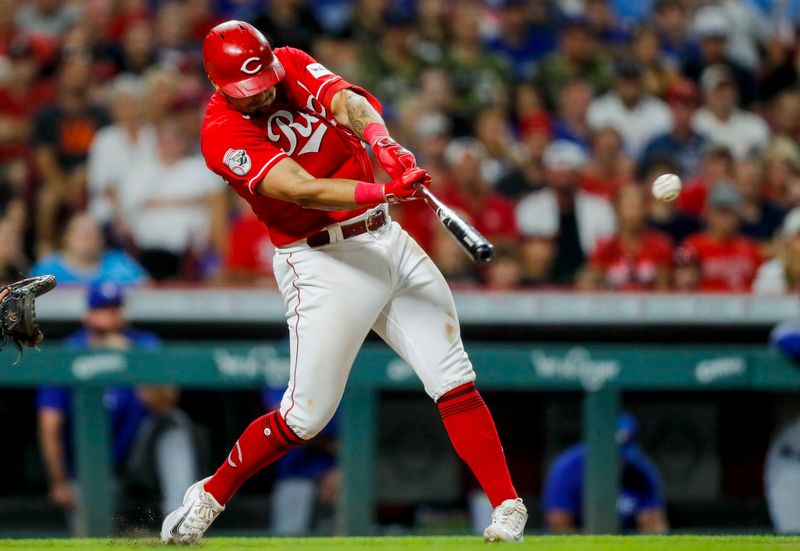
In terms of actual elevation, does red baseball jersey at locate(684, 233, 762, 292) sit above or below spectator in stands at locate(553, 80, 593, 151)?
below

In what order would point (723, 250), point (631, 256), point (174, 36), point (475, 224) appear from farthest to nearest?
1. point (174, 36)
2. point (475, 224)
3. point (723, 250)
4. point (631, 256)

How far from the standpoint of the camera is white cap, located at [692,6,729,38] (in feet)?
33.2

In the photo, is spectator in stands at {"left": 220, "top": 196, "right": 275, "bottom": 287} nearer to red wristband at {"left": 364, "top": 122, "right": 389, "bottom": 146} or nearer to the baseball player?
the baseball player

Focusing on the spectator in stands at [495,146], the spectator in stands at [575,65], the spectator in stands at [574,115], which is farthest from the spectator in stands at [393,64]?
the spectator in stands at [574,115]

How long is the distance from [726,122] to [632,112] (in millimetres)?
694

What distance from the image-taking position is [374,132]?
4363mm

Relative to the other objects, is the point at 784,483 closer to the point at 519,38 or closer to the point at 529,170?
the point at 529,170

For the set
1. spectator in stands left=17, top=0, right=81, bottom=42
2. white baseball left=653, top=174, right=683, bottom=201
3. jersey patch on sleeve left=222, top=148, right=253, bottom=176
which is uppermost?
spectator in stands left=17, top=0, right=81, bottom=42

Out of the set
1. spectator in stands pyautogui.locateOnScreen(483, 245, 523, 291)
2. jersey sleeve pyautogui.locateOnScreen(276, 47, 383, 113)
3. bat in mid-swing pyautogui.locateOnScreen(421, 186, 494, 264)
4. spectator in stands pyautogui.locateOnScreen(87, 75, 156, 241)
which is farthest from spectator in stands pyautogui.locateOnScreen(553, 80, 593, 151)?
bat in mid-swing pyautogui.locateOnScreen(421, 186, 494, 264)

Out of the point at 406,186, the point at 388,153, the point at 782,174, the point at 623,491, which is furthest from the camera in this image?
the point at 782,174

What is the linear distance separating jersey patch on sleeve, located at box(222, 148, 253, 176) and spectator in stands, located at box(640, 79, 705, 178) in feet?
16.0

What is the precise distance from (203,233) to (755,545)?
4.35m

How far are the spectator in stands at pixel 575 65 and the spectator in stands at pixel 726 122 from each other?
0.73 metres

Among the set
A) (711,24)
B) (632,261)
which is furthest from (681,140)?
(632,261)
